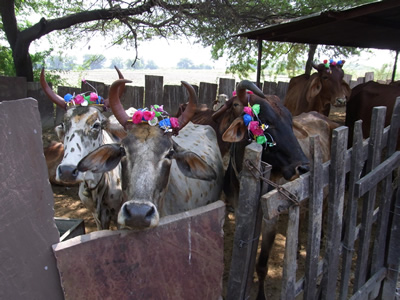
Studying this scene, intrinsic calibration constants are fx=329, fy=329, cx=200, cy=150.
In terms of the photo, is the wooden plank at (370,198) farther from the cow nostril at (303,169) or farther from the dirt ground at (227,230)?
the dirt ground at (227,230)

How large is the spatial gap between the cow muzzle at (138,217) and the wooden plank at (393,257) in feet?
8.38

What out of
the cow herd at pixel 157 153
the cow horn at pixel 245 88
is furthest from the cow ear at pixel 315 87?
the cow horn at pixel 245 88

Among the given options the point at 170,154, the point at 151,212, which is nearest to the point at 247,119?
the point at 170,154

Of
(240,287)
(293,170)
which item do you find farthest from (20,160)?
(293,170)

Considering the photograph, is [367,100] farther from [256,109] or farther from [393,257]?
[256,109]

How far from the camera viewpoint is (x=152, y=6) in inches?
329

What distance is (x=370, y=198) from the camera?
2947 mm

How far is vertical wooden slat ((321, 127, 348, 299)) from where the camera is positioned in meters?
2.37

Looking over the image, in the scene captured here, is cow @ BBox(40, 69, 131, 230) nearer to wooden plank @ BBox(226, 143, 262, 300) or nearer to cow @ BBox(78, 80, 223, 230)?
cow @ BBox(78, 80, 223, 230)

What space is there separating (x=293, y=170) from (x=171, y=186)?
1192 millimetres

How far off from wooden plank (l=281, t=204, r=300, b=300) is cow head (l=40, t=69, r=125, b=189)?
1872 mm

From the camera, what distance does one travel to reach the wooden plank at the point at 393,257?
3295 millimetres

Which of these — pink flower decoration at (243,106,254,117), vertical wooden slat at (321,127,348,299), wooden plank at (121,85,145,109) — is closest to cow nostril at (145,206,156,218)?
vertical wooden slat at (321,127,348,299)

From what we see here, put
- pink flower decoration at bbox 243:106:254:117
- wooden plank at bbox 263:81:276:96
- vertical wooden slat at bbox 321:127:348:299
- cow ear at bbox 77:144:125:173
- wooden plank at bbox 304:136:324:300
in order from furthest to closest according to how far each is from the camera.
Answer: wooden plank at bbox 263:81:276:96 → pink flower decoration at bbox 243:106:254:117 → cow ear at bbox 77:144:125:173 → vertical wooden slat at bbox 321:127:348:299 → wooden plank at bbox 304:136:324:300
